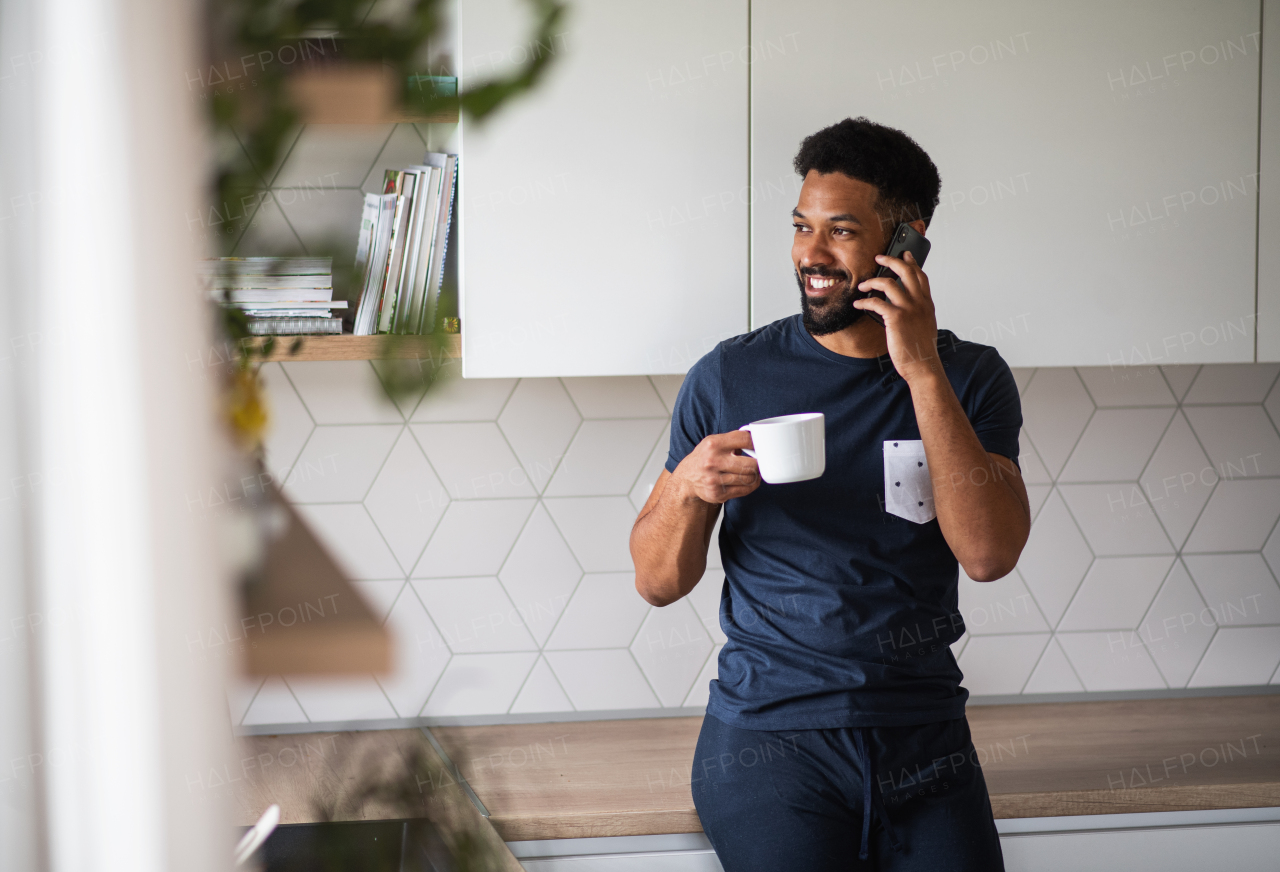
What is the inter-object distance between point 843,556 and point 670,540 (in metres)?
0.22

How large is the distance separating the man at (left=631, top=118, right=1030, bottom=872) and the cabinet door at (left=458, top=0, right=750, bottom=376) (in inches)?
5.0

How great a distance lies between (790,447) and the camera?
1.10 metres

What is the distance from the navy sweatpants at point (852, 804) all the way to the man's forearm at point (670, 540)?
0.72 feet

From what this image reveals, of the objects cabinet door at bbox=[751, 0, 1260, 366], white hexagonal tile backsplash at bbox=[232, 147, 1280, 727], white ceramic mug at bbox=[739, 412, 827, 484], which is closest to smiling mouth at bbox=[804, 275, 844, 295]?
cabinet door at bbox=[751, 0, 1260, 366]

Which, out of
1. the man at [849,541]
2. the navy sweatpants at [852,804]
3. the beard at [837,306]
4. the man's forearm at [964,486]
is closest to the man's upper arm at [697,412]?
the man at [849,541]

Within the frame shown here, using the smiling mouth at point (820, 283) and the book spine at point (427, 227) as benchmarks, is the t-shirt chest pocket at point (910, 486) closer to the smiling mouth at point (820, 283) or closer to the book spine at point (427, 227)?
the smiling mouth at point (820, 283)

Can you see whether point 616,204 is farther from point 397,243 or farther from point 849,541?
point 849,541

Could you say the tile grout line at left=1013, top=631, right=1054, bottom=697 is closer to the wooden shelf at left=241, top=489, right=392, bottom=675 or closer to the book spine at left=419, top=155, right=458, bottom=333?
the book spine at left=419, top=155, right=458, bottom=333

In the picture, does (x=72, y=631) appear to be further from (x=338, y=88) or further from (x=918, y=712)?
(x=918, y=712)

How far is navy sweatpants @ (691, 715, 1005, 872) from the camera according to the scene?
117 centimetres

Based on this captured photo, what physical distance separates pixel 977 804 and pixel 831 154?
0.85 m

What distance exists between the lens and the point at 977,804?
1.22 meters

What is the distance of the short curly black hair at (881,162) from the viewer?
51.0 inches

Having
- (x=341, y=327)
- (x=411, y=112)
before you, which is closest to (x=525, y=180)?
(x=341, y=327)
